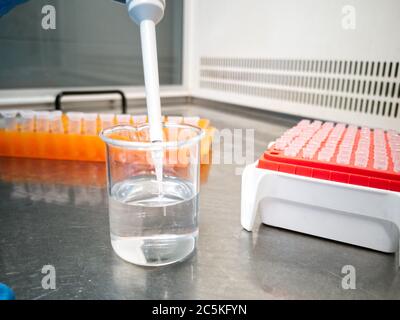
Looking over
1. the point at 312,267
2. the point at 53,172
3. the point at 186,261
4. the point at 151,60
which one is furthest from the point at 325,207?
the point at 53,172

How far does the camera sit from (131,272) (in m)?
0.42

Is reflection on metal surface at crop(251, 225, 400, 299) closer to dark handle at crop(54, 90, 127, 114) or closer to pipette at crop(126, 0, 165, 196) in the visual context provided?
pipette at crop(126, 0, 165, 196)

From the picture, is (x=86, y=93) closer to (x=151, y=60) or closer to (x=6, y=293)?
(x=151, y=60)

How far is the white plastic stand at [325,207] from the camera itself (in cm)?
43

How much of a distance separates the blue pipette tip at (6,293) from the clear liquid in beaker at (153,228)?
0.42ft

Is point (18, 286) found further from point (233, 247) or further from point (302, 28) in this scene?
point (302, 28)

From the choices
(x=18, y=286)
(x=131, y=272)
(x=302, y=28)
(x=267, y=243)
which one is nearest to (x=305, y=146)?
(x=267, y=243)

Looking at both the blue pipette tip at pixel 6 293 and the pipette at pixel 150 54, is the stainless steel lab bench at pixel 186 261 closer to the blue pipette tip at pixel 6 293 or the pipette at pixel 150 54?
the blue pipette tip at pixel 6 293

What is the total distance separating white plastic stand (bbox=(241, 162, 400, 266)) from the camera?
433 mm

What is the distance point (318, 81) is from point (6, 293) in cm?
90

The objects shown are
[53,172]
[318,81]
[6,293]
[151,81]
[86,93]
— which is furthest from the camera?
[86,93]

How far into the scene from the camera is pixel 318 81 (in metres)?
1.00
